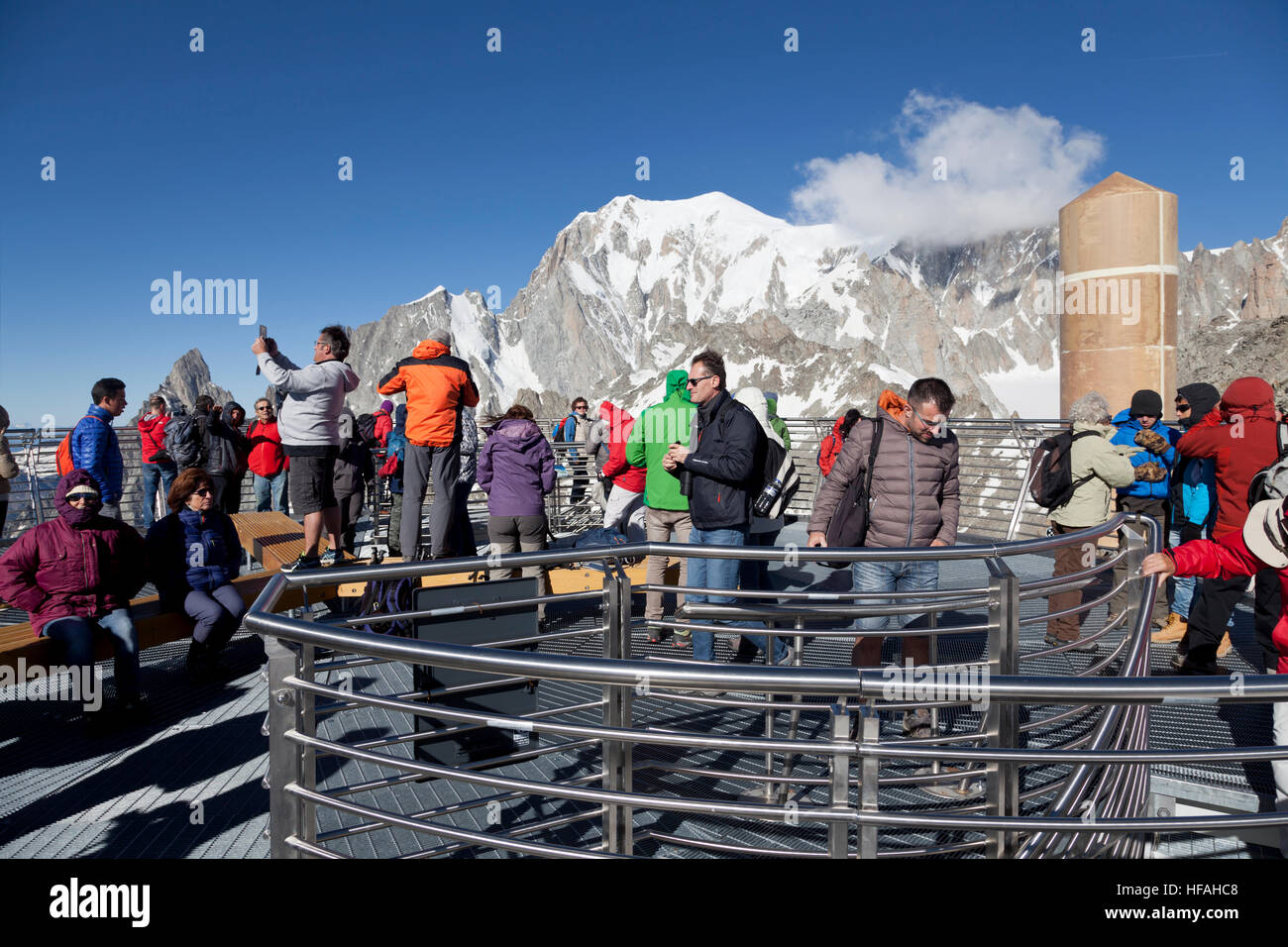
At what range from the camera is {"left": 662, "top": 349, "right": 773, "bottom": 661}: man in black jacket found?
4496mm

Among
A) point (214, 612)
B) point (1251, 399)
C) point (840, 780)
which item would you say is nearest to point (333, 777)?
point (214, 612)

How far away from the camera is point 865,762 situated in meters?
1.83

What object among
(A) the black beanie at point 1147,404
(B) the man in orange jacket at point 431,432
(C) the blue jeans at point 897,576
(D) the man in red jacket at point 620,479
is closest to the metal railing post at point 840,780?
(C) the blue jeans at point 897,576

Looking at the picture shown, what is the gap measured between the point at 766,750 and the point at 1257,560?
2.21 meters

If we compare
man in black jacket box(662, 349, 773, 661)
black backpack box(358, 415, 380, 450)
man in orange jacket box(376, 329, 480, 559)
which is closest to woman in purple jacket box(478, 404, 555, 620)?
man in orange jacket box(376, 329, 480, 559)

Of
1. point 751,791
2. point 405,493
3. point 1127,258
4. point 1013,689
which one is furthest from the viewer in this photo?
point 1127,258

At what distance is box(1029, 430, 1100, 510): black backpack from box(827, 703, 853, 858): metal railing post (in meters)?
4.10

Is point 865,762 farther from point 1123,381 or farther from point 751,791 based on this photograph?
point 1123,381

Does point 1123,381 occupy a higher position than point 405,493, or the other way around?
point 1123,381

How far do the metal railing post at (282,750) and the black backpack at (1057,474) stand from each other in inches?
189

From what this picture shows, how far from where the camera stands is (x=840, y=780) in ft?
5.94

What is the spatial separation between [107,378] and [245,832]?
4.97 meters

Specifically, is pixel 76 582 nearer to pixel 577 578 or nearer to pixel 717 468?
pixel 577 578
